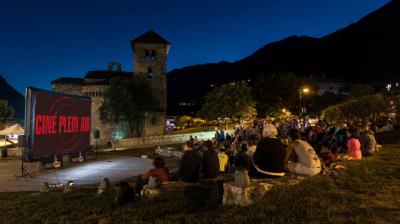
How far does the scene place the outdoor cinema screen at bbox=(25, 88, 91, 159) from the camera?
15422 millimetres

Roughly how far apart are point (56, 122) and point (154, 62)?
35700mm

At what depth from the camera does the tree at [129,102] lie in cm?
4538

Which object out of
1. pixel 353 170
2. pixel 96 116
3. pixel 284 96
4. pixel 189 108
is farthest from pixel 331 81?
pixel 353 170

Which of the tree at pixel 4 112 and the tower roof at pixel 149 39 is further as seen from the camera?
the tower roof at pixel 149 39

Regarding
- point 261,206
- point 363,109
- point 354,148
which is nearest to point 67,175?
point 261,206

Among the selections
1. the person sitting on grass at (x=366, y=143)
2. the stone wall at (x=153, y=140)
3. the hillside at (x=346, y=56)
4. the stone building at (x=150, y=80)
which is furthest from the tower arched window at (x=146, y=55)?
the hillside at (x=346, y=56)

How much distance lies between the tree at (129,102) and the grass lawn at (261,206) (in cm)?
3745

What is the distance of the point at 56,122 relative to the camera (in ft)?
57.4

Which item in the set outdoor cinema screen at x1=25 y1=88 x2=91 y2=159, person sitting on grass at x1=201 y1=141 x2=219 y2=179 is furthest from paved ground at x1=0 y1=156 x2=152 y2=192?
person sitting on grass at x1=201 y1=141 x2=219 y2=179

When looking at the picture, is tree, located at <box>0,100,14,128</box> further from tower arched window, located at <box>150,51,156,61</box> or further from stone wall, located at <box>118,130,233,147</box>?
stone wall, located at <box>118,130,233,147</box>

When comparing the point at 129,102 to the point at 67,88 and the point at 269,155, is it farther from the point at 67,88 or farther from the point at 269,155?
the point at 269,155

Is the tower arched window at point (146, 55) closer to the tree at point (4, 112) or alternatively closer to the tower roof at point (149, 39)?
the tower roof at point (149, 39)

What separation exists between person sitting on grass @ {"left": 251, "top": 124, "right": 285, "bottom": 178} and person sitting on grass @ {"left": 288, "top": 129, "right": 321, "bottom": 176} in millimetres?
811

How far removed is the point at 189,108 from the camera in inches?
4877
